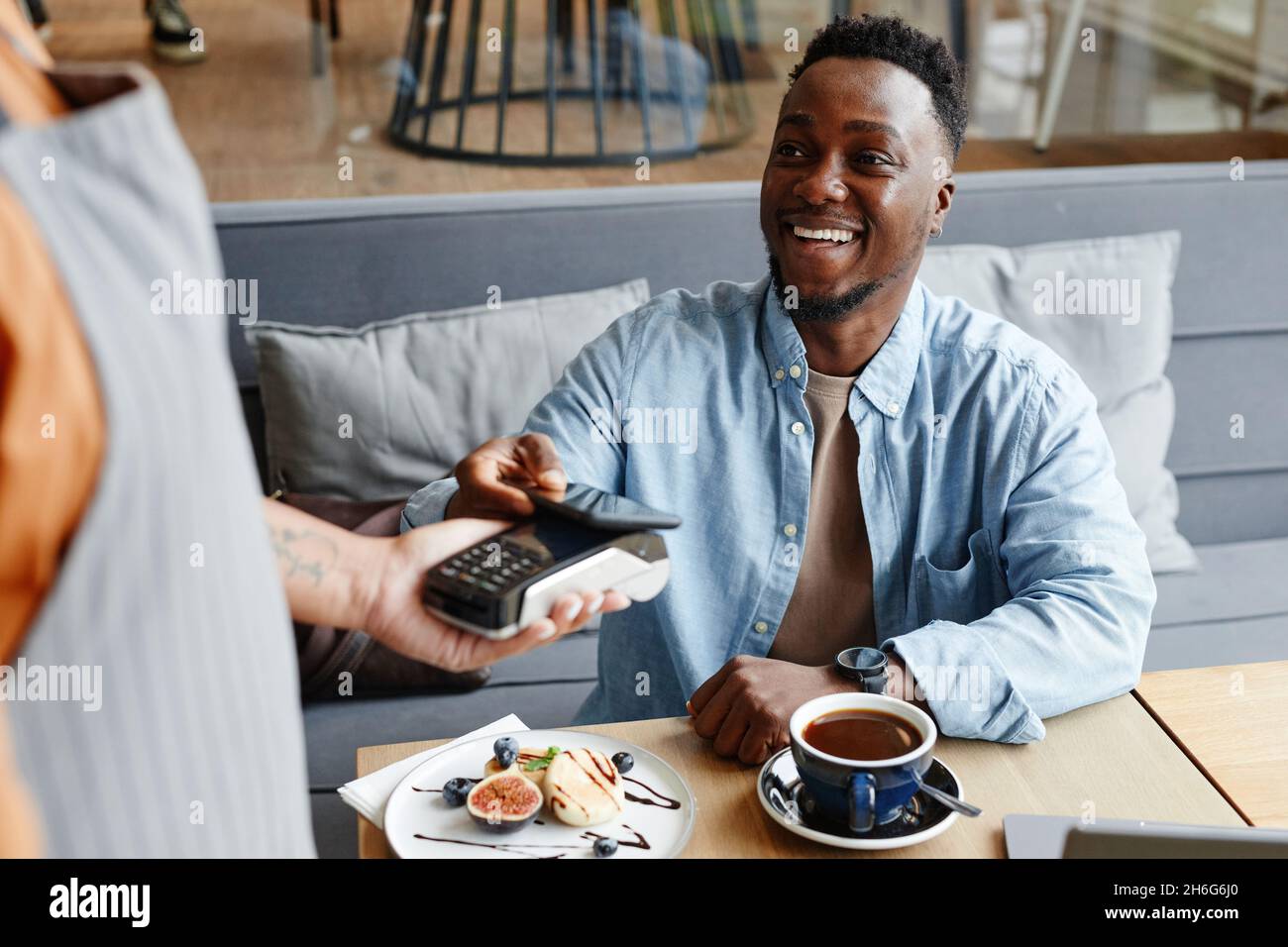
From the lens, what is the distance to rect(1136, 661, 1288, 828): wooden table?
3.68 ft

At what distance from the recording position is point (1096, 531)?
4.27 ft

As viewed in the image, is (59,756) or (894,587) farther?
(894,587)

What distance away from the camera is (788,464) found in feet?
4.66

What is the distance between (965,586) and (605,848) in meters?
0.58

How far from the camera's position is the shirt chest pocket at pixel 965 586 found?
1.38 m

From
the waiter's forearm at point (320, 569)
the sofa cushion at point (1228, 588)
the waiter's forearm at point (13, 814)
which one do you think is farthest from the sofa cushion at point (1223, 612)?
the waiter's forearm at point (13, 814)

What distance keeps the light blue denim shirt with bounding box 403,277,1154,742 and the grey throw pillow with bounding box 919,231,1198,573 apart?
0.61m

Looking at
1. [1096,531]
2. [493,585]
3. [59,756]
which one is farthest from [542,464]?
[59,756]

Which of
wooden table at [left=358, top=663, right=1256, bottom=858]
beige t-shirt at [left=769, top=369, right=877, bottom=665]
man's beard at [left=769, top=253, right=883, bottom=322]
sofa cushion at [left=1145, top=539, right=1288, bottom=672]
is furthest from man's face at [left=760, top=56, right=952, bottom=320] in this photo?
sofa cushion at [left=1145, top=539, right=1288, bottom=672]

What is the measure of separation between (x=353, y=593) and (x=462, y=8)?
72.6 inches

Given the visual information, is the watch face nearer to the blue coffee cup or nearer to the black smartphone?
the blue coffee cup

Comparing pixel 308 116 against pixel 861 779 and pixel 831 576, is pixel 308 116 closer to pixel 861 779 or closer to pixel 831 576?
pixel 831 576
